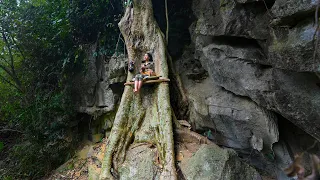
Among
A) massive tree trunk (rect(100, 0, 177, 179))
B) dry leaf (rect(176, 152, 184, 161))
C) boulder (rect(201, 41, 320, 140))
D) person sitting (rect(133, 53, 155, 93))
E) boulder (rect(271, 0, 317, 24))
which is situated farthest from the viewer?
person sitting (rect(133, 53, 155, 93))

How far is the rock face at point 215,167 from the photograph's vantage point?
333cm

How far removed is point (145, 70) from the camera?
508cm

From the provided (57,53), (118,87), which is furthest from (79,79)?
(118,87)

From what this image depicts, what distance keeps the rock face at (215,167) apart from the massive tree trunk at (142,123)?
0.31 m

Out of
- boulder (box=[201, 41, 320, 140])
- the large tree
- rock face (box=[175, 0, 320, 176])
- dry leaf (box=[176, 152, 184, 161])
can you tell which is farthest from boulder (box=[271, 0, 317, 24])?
dry leaf (box=[176, 152, 184, 161])

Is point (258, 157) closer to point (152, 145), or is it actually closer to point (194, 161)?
point (194, 161)

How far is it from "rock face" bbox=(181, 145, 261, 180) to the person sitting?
186 centimetres

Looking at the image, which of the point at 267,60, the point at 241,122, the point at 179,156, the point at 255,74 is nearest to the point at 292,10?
the point at 267,60

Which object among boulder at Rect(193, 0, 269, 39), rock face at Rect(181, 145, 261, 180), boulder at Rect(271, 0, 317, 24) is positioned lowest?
rock face at Rect(181, 145, 261, 180)

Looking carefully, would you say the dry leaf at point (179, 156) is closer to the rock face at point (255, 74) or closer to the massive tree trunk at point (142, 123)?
the massive tree trunk at point (142, 123)

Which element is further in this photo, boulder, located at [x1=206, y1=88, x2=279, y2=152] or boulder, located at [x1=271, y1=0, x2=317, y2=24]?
boulder, located at [x1=206, y1=88, x2=279, y2=152]

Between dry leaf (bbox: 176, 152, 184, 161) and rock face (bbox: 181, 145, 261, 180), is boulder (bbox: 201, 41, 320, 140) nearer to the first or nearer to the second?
rock face (bbox: 181, 145, 261, 180)

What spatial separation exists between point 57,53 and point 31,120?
2236 mm

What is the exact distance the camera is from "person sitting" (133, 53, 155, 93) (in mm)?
4480
